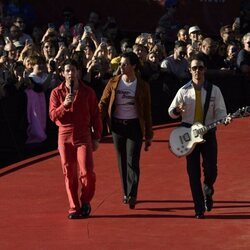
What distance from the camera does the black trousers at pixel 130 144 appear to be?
44.6 feet

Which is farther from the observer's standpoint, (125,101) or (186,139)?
(125,101)

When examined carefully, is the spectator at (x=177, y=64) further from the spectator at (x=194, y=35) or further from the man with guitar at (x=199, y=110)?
the man with guitar at (x=199, y=110)

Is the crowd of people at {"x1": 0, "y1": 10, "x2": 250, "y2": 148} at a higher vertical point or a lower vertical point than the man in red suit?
lower

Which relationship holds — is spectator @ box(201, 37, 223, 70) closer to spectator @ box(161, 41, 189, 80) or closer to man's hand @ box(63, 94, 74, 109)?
spectator @ box(161, 41, 189, 80)

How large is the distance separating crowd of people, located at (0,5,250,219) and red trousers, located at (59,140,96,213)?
1 centimetres

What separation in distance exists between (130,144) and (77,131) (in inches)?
31.1

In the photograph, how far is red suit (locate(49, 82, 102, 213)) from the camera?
514 inches

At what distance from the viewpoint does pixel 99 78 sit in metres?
18.6

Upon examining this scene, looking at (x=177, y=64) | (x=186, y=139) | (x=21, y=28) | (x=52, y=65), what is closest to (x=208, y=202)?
(x=186, y=139)

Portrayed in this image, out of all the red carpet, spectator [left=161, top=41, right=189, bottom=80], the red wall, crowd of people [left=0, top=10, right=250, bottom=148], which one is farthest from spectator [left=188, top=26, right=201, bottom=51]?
the red carpet

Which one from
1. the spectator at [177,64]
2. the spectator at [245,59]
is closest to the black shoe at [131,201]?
the spectator at [177,64]

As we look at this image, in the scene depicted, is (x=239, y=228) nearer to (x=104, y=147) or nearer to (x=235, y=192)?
(x=235, y=192)

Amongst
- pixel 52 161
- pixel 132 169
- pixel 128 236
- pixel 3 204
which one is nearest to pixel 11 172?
pixel 52 161

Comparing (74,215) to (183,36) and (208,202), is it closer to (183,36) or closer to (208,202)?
(208,202)
